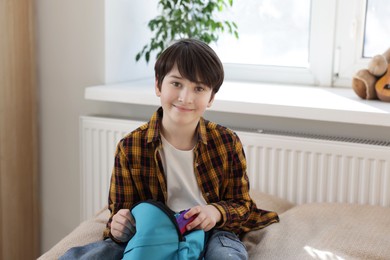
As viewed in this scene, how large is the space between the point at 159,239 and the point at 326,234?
1.77 feet

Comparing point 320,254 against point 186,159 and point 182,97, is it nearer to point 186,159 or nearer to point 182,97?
point 186,159

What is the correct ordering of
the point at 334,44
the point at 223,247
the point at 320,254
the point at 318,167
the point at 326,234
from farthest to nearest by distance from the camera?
the point at 334,44, the point at 318,167, the point at 326,234, the point at 320,254, the point at 223,247

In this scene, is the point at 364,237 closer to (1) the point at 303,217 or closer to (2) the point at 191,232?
(1) the point at 303,217

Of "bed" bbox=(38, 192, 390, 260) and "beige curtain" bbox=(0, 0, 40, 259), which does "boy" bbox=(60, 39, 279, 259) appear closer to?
"bed" bbox=(38, 192, 390, 260)

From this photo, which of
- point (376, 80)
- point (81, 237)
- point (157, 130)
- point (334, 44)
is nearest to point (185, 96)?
point (157, 130)

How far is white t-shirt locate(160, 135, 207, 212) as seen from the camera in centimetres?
161

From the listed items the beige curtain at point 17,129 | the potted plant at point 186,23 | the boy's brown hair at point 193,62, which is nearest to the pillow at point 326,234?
the boy's brown hair at point 193,62

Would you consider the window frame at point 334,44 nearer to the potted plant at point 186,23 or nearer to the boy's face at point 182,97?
the potted plant at point 186,23

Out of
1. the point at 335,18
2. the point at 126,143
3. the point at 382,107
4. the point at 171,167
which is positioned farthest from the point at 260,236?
the point at 335,18

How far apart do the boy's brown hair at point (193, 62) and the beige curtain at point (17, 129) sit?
94 cm

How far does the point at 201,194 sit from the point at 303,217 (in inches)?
14.4

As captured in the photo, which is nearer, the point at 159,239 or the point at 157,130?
the point at 159,239

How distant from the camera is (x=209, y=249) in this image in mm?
1496

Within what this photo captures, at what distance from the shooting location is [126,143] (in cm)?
161
